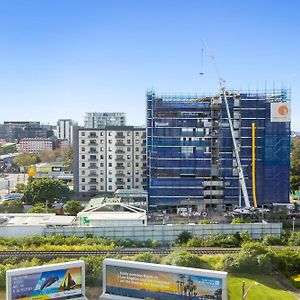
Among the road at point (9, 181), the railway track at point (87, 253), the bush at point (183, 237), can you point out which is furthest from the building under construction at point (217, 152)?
the road at point (9, 181)

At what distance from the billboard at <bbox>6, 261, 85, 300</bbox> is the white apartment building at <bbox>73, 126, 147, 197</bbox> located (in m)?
22.8

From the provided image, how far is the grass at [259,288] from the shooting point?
14270mm

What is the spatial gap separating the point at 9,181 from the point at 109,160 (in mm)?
16040

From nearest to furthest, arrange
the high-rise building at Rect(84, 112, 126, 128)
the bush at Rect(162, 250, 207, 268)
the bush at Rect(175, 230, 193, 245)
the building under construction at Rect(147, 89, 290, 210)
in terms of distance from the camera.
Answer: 1. the bush at Rect(162, 250, 207, 268)
2. the bush at Rect(175, 230, 193, 245)
3. the building under construction at Rect(147, 89, 290, 210)
4. the high-rise building at Rect(84, 112, 126, 128)

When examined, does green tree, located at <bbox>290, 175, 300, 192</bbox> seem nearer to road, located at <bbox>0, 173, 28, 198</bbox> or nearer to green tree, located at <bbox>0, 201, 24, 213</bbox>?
green tree, located at <bbox>0, 201, 24, 213</bbox>

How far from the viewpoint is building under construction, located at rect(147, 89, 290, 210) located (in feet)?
100

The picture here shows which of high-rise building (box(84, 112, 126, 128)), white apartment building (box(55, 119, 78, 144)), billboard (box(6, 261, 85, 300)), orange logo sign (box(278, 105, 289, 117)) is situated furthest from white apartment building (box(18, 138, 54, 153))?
billboard (box(6, 261, 85, 300))

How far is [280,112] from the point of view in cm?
2992

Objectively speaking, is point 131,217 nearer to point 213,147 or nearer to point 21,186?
point 213,147

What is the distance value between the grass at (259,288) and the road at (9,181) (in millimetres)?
28717

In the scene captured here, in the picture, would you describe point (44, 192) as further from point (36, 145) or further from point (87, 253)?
point (36, 145)

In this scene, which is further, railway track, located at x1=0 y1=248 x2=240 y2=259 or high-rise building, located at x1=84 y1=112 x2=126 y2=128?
high-rise building, located at x1=84 y1=112 x2=126 y2=128

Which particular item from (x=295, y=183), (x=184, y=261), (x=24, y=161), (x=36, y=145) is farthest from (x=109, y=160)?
(x=36, y=145)

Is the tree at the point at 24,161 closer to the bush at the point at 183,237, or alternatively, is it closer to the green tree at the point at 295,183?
the green tree at the point at 295,183
